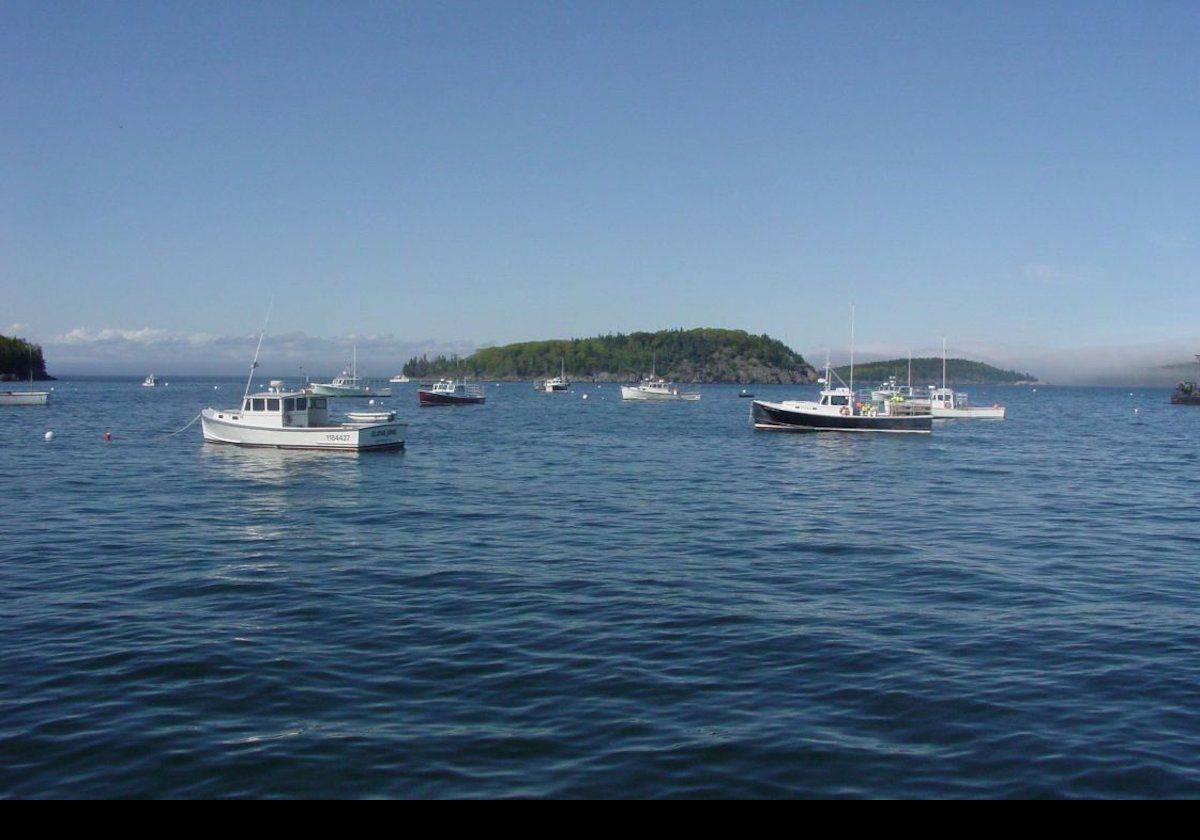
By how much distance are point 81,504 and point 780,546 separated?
20.7 m

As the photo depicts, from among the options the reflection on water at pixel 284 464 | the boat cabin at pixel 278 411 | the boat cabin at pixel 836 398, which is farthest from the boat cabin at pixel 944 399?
the boat cabin at pixel 278 411

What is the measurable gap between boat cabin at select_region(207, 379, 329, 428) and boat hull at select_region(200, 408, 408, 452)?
0.39 metres

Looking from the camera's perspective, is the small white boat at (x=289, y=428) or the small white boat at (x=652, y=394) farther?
the small white boat at (x=652, y=394)

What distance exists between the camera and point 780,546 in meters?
23.8

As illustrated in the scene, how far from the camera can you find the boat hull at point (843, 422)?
6862 centimetres

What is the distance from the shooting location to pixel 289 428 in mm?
49531

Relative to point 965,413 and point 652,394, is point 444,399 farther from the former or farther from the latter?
point 965,413

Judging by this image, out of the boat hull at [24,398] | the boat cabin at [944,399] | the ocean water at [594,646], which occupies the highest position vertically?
the boat hull at [24,398]

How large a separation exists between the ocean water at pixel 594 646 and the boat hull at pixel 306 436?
51.1 feet

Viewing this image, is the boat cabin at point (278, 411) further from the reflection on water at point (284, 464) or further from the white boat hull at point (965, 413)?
the white boat hull at point (965, 413)

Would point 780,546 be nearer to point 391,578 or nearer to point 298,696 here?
point 391,578

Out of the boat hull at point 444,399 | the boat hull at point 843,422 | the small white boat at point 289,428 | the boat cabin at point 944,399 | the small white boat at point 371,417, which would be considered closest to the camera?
the small white boat at point 289,428

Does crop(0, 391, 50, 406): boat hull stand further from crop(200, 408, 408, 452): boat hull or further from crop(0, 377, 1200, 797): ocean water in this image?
crop(0, 377, 1200, 797): ocean water
